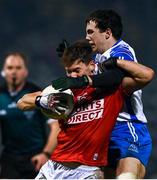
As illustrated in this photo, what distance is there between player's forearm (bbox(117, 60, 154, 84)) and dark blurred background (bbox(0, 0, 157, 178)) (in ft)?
13.6

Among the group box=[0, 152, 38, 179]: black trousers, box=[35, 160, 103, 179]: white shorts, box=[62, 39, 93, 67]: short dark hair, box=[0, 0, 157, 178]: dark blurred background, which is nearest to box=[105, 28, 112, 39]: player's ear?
box=[62, 39, 93, 67]: short dark hair

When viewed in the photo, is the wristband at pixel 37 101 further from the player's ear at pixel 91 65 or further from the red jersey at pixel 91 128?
the player's ear at pixel 91 65

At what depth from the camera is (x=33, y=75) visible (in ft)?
33.1

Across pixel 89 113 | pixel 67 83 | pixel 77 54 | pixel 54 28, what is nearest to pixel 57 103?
pixel 67 83

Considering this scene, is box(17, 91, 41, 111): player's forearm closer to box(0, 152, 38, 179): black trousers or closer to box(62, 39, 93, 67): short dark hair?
box(62, 39, 93, 67): short dark hair

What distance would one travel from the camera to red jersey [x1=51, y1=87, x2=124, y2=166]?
570 cm

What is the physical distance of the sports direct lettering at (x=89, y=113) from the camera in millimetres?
5703

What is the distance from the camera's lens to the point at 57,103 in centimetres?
555

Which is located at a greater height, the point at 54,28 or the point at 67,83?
the point at 54,28

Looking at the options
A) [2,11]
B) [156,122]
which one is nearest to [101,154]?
[156,122]

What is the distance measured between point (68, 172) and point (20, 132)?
3.18 meters

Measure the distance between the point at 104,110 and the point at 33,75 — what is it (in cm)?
443

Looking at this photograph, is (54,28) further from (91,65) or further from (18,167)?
(91,65)

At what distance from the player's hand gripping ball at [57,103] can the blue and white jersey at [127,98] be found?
59cm
